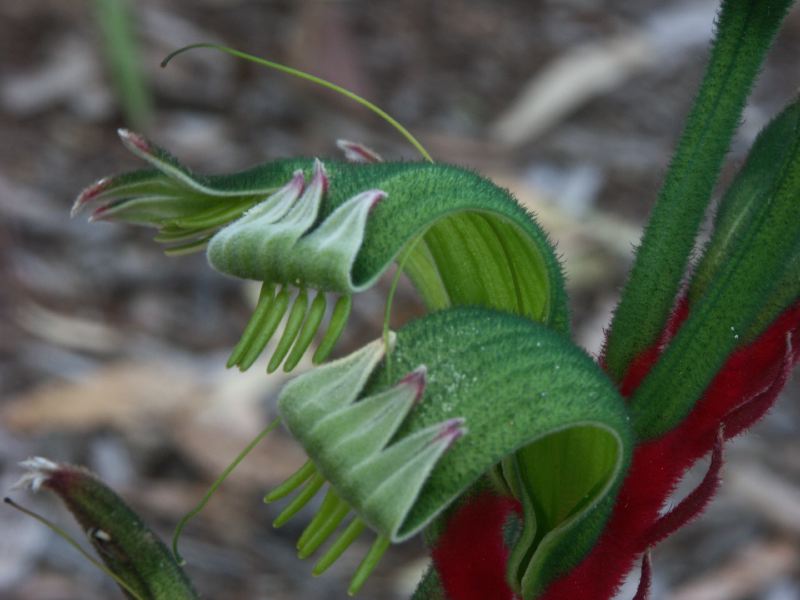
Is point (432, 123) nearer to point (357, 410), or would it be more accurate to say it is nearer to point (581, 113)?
point (581, 113)

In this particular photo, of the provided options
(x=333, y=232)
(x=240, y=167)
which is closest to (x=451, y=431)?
(x=333, y=232)

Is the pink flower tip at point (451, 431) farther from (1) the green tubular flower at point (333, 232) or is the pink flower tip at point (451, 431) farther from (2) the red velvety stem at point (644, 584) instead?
(2) the red velvety stem at point (644, 584)

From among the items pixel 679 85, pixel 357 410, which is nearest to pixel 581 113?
pixel 679 85

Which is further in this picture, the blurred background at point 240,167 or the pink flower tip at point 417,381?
the blurred background at point 240,167

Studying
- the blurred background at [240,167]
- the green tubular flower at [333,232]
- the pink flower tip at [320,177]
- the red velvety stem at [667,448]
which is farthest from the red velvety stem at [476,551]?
the blurred background at [240,167]

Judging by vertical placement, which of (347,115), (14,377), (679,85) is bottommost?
(14,377)

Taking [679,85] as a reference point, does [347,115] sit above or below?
below
